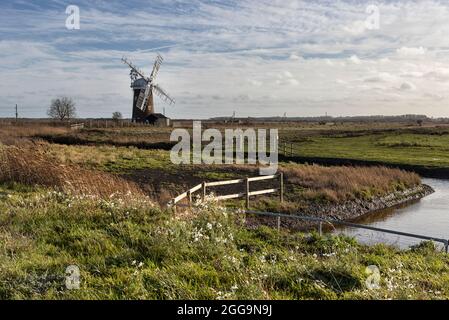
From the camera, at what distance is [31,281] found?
5812mm

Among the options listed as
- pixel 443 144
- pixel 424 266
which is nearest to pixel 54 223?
pixel 424 266

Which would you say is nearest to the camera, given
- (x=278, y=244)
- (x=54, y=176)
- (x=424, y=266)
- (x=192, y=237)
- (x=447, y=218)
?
(x=192, y=237)

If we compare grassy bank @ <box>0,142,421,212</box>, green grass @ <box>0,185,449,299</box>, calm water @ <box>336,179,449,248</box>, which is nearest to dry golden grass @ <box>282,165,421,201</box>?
grassy bank @ <box>0,142,421,212</box>

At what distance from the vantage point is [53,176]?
46.0 feet

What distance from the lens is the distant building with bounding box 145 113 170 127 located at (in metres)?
89.1

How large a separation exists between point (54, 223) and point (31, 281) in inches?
128

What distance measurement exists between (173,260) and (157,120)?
84974mm

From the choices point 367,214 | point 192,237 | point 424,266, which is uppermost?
point 192,237

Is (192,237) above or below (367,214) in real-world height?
above

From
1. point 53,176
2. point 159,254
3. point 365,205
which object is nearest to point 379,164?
point 365,205

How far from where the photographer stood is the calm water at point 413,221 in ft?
50.9

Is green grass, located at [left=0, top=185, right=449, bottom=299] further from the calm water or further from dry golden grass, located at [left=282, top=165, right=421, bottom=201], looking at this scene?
dry golden grass, located at [left=282, top=165, right=421, bottom=201]

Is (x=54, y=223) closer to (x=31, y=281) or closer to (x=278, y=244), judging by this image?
(x=31, y=281)

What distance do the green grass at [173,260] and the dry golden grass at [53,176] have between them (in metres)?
2.55
